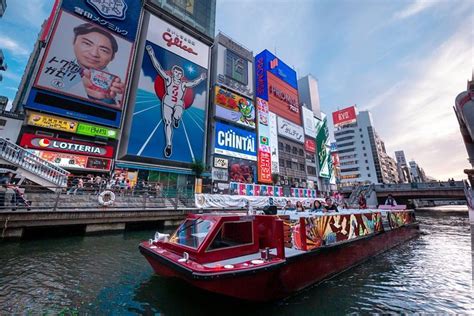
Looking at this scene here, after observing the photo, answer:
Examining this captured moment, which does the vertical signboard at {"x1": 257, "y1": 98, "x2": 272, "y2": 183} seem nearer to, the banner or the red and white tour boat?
the banner

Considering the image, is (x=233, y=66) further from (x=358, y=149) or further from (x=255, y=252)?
(x=358, y=149)

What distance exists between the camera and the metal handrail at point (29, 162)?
41.4 ft

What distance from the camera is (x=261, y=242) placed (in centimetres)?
531

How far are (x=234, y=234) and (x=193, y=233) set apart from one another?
1.09 metres

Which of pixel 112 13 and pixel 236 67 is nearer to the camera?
pixel 112 13

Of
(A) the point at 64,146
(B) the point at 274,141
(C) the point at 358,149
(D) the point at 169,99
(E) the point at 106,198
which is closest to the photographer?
(E) the point at 106,198

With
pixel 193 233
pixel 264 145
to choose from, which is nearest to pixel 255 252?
pixel 193 233

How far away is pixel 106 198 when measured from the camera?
12695 mm

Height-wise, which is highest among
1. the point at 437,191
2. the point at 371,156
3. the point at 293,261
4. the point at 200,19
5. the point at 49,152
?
the point at 200,19

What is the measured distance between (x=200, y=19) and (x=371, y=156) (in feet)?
253

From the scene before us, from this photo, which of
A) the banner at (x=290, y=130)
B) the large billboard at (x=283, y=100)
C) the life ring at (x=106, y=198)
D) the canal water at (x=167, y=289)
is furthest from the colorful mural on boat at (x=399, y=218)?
the large billboard at (x=283, y=100)

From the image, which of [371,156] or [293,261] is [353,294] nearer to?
[293,261]

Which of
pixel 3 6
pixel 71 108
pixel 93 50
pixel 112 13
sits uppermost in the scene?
pixel 112 13

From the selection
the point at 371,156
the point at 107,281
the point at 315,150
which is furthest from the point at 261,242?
the point at 371,156
